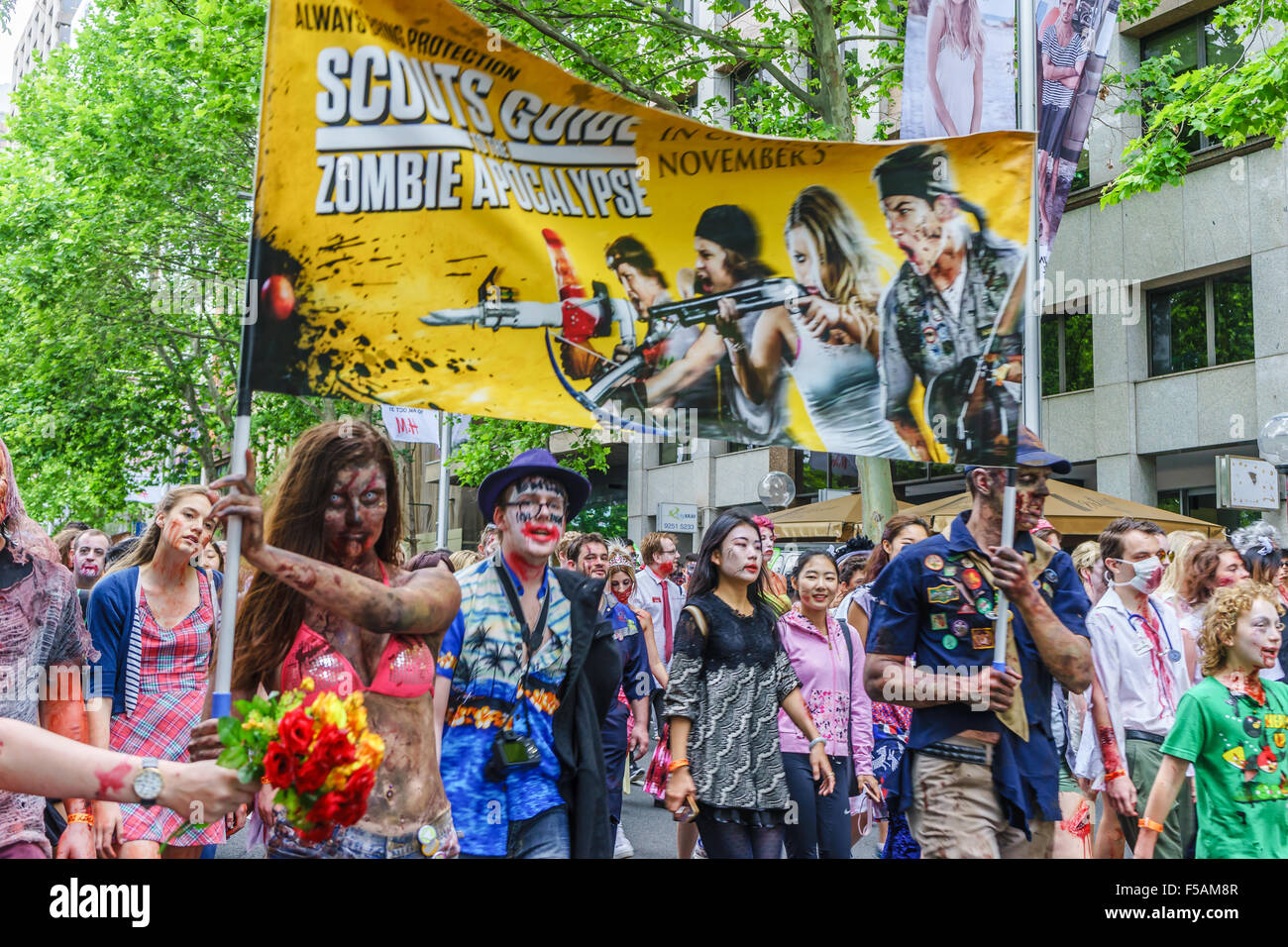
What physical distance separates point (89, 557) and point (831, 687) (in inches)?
238

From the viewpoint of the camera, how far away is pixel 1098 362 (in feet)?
71.2

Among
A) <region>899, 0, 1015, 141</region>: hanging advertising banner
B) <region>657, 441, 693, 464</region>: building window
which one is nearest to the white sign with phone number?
<region>657, 441, 693, 464</region>: building window

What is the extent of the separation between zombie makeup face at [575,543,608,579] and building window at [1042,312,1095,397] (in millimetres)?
14961

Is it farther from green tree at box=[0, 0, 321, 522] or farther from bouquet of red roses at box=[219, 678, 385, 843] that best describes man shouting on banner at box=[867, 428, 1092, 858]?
green tree at box=[0, 0, 321, 522]

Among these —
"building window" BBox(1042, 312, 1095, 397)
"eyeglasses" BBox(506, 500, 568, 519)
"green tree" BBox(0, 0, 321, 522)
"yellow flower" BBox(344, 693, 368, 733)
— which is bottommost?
"yellow flower" BBox(344, 693, 368, 733)

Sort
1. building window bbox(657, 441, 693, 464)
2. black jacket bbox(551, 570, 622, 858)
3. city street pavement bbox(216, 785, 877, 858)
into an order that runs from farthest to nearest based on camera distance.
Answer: building window bbox(657, 441, 693, 464) → city street pavement bbox(216, 785, 877, 858) → black jacket bbox(551, 570, 622, 858)

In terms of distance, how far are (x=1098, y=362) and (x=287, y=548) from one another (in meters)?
19.9

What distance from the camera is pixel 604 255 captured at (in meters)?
4.64

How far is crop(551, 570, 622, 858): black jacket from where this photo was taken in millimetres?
4504

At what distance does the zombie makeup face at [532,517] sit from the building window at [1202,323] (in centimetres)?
1749

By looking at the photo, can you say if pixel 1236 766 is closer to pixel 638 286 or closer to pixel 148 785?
pixel 638 286

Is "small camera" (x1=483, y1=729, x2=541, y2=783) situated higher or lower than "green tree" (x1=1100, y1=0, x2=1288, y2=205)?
lower

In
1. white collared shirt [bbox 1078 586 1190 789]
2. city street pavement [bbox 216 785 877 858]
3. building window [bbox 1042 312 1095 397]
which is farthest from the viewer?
building window [bbox 1042 312 1095 397]

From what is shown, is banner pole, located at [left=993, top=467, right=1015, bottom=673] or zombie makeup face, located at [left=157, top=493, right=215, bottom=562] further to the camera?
zombie makeup face, located at [left=157, top=493, right=215, bottom=562]
